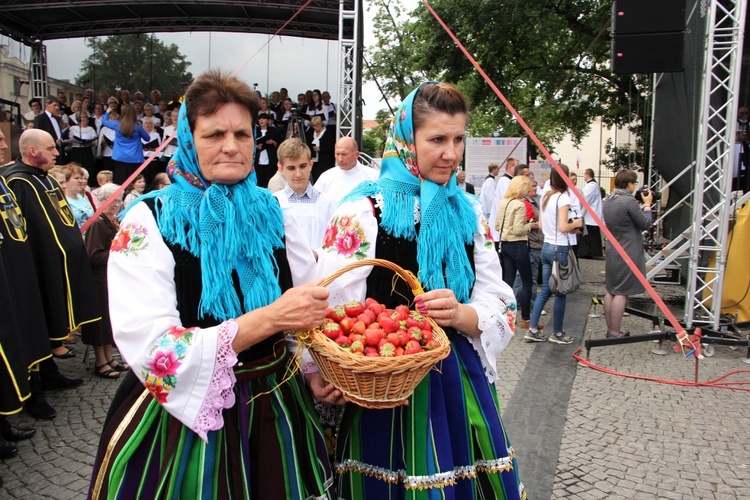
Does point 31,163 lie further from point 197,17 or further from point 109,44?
point 109,44

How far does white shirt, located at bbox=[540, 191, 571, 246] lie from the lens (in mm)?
6324

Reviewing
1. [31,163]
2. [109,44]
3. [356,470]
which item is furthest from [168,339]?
[109,44]

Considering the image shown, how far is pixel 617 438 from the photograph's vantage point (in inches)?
151

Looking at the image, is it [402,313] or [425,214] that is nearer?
[402,313]

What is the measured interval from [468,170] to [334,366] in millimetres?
11895

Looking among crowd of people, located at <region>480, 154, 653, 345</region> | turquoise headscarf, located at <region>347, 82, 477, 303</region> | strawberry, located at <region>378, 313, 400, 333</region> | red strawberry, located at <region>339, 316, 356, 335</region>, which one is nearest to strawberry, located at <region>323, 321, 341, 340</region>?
red strawberry, located at <region>339, 316, 356, 335</region>

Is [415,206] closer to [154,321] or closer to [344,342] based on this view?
[344,342]

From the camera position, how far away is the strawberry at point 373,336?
1573 mm

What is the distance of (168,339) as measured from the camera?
147 centimetres

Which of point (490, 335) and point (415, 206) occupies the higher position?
point (415, 206)

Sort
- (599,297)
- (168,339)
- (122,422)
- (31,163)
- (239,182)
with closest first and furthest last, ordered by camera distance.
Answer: (168,339) → (122,422) → (239,182) → (31,163) → (599,297)

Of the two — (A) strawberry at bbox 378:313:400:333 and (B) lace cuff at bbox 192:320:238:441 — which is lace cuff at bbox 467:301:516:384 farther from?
(B) lace cuff at bbox 192:320:238:441

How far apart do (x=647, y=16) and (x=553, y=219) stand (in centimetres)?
351

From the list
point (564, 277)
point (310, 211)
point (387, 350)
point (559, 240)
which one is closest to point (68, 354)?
point (310, 211)
